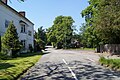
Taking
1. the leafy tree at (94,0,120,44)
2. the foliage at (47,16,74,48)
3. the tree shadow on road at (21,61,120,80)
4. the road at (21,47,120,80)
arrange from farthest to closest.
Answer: the foliage at (47,16,74,48) < the leafy tree at (94,0,120,44) < the road at (21,47,120,80) < the tree shadow on road at (21,61,120,80)

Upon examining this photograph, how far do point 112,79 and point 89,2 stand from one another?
49243 millimetres

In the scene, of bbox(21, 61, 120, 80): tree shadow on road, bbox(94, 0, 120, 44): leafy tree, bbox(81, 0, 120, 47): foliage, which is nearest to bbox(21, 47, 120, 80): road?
bbox(21, 61, 120, 80): tree shadow on road

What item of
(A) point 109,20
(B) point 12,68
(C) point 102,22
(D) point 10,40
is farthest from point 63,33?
(B) point 12,68

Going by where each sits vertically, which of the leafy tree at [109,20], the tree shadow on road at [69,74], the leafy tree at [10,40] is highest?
the leafy tree at [109,20]

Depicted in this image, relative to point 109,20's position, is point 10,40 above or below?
below

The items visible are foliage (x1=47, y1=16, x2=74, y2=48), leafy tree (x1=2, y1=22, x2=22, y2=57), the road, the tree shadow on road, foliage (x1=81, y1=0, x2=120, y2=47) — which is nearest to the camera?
the tree shadow on road

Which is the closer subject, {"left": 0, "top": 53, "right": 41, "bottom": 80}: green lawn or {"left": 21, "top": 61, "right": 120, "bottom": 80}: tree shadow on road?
{"left": 21, "top": 61, "right": 120, "bottom": 80}: tree shadow on road

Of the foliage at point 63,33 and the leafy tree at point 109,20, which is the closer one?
the leafy tree at point 109,20

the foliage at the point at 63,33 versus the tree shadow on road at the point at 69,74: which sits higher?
the foliage at the point at 63,33

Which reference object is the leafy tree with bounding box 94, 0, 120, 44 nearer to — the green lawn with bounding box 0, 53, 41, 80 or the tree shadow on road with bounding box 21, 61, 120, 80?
the tree shadow on road with bounding box 21, 61, 120, 80

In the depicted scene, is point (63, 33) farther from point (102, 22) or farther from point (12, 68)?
point (12, 68)

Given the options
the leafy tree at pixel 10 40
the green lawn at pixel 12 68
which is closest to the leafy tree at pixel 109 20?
the green lawn at pixel 12 68

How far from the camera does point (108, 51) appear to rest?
50.8m

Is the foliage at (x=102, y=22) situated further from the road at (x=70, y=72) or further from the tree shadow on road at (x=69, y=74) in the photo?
the tree shadow on road at (x=69, y=74)
